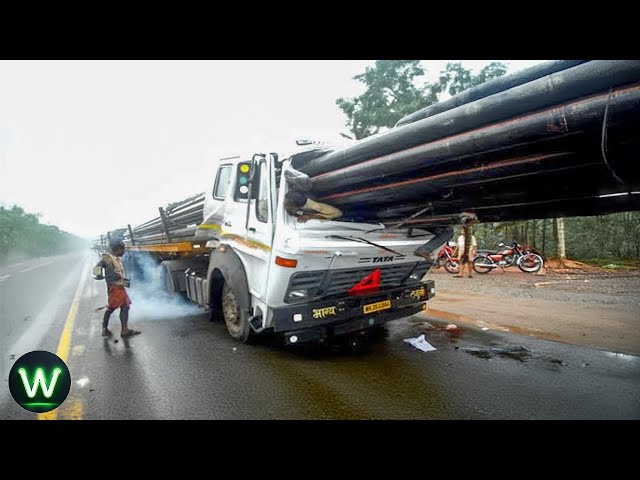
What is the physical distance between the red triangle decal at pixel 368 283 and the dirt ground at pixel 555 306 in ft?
8.20

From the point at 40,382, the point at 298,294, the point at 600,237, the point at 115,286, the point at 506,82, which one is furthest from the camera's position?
the point at 600,237

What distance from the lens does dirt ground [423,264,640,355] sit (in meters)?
5.03

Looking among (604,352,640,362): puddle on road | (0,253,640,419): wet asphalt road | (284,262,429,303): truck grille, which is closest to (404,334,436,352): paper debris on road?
(0,253,640,419): wet asphalt road

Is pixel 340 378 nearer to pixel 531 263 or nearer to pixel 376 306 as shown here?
pixel 376 306

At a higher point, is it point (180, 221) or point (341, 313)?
point (180, 221)

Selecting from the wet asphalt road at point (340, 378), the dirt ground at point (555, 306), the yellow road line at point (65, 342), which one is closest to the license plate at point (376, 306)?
the wet asphalt road at point (340, 378)

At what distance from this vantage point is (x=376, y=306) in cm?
431

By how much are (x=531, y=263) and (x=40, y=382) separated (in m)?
13.7

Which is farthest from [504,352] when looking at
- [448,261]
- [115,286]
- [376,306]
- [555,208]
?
[448,261]

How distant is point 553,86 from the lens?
186cm

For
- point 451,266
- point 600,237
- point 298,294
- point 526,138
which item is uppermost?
point 526,138

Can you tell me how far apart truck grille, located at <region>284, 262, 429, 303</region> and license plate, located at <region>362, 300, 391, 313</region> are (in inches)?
10.5

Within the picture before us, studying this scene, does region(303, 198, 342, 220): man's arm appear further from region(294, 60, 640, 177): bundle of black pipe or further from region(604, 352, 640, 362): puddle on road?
region(604, 352, 640, 362): puddle on road
